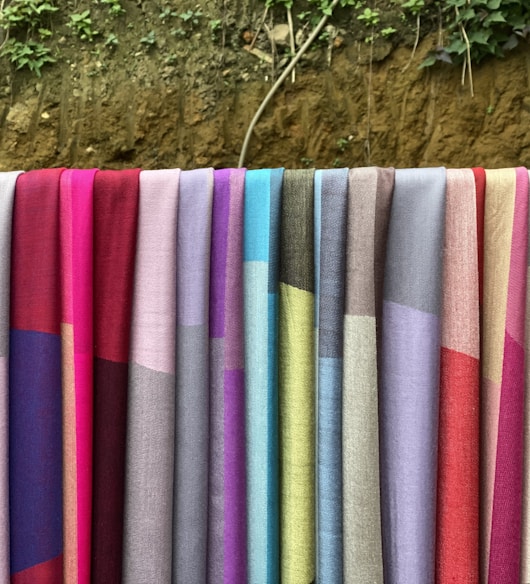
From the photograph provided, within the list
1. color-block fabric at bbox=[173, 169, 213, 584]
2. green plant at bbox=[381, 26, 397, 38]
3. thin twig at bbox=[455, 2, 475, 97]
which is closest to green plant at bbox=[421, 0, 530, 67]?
thin twig at bbox=[455, 2, 475, 97]

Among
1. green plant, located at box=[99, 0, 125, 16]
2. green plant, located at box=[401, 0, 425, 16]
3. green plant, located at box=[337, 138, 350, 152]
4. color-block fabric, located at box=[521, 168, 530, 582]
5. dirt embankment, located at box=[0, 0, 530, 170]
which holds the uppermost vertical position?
green plant, located at box=[99, 0, 125, 16]

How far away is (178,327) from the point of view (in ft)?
2.13

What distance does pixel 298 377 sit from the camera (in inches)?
24.7

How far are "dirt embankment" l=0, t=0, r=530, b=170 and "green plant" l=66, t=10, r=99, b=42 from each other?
2 cm

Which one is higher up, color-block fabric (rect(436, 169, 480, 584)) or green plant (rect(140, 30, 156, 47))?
green plant (rect(140, 30, 156, 47))

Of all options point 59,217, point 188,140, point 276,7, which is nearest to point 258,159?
point 188,140

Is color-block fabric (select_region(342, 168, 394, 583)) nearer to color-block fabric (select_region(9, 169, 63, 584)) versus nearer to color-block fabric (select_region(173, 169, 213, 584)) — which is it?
color-block fabric (select_region(173, 169, 213, 584))

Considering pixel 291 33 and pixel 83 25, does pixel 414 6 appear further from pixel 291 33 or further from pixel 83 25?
pixel 83 25

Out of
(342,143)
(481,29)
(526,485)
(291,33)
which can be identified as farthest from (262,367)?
(481,29)

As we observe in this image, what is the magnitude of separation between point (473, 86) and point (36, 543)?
1.24m

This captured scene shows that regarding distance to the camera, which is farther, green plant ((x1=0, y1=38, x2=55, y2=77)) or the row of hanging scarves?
green plant ((x1=0, y1=38, x2=55, y2=77))

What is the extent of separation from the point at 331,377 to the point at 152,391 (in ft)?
0.69

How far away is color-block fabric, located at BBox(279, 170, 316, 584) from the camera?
625 mm

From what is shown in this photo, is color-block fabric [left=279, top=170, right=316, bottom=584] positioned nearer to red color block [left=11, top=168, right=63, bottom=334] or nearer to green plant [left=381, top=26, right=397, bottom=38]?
red color block [left=11, top=168, right=63, bottom=334]
